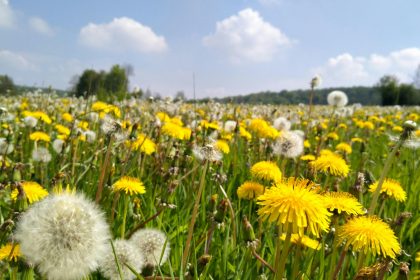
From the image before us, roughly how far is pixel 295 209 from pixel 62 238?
0.63m

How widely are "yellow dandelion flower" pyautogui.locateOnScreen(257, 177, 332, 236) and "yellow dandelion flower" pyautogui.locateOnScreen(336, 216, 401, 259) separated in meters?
0.12

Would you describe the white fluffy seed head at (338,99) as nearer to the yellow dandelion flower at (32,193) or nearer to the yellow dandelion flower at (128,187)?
the yellow dandelion flower at (128,187)

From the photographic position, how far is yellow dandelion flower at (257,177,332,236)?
3.95 ft

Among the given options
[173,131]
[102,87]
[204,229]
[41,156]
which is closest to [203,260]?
[204,229]

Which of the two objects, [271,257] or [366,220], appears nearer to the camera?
[366,220]

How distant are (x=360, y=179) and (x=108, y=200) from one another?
133 centimetres

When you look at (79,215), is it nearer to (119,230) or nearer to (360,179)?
(119,230)

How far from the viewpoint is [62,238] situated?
3.23 ft

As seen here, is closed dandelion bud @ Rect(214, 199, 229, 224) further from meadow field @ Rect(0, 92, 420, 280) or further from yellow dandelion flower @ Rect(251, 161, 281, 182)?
yellow dandelion flower @ Rect(251, 161, 281, 182)

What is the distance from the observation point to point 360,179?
2145 millimetres

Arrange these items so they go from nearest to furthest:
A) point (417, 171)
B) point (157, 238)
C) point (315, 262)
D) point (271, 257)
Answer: point (157, 238), point (315, 262), point (271, 257), point (417, 171)

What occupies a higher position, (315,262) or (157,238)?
(157,238)

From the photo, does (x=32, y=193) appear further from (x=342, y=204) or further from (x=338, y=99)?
(x=338, y=99)

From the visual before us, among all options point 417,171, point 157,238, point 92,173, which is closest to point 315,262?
point 157,238
